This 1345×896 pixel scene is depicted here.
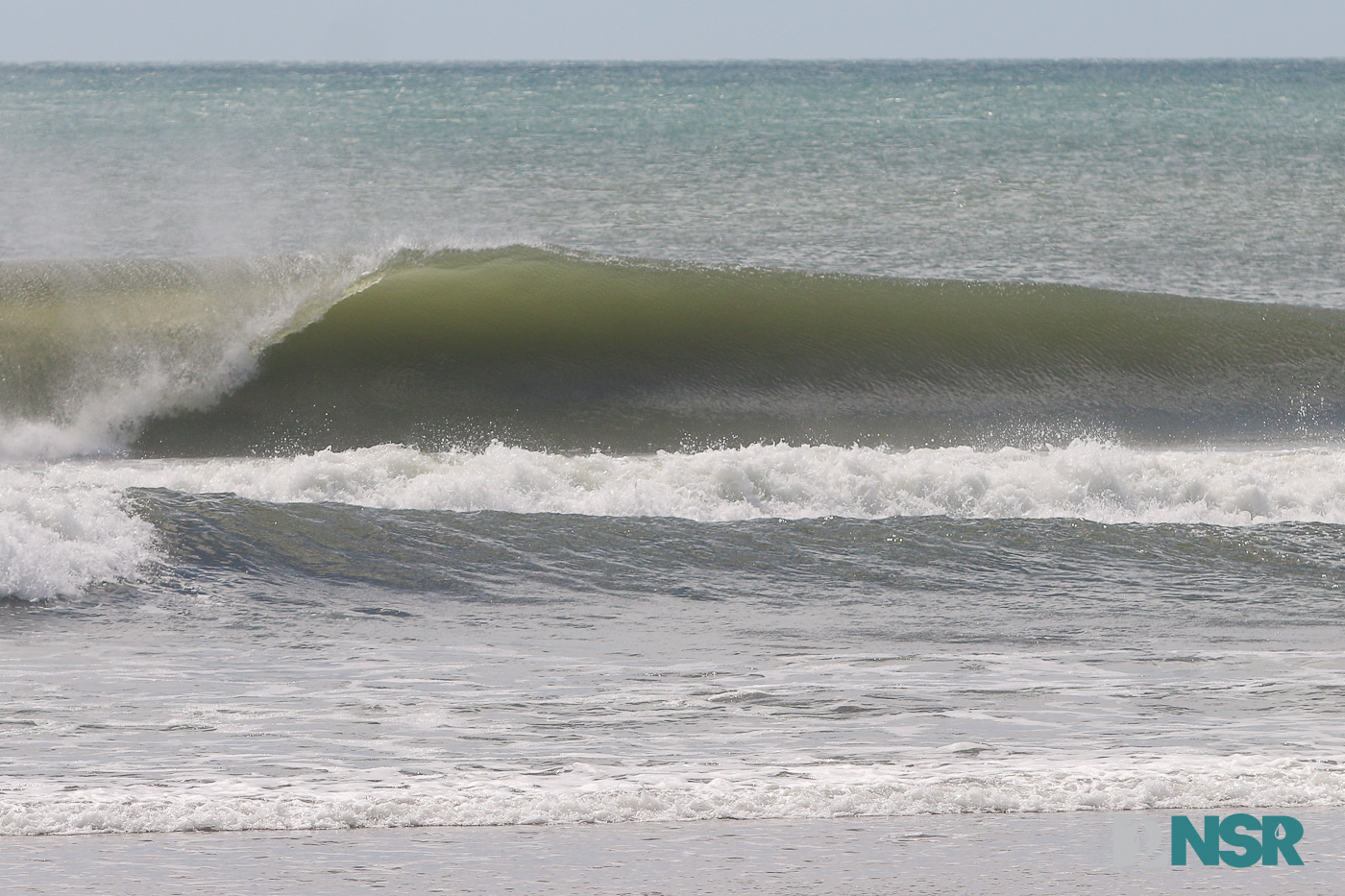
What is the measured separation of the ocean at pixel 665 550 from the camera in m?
3.72

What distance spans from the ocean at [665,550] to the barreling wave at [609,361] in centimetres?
5

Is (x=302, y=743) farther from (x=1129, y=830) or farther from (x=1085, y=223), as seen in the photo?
(x=1085, y=223)

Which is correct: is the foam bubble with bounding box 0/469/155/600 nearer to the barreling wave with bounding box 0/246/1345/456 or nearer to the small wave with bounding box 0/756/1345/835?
the small wave with bounding box 0/756/1345/835

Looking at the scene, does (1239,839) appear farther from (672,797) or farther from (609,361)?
→ (609,361)

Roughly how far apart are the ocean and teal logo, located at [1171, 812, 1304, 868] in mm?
72

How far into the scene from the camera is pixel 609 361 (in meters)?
12.6

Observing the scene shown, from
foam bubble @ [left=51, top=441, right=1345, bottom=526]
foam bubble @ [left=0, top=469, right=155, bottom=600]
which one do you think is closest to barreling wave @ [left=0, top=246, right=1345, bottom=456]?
foam bubble @ [left=51, top=441, right=1345, bottom=526]

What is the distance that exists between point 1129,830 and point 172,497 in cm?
539

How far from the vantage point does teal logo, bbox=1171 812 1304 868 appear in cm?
346

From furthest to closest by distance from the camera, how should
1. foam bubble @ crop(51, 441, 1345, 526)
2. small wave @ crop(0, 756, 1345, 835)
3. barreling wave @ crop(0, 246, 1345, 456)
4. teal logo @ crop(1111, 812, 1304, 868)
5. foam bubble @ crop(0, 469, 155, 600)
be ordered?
barreling wave @ crop(0, 246, 1345, 456), foam bubble @ crop(51, 441, 1345, 526), foam bubble @ crop(0, 469, 155, 600), small wave @ crop(0, 756, 1345, 835), teal logo @ crop(1111, 812, 1304, 868)

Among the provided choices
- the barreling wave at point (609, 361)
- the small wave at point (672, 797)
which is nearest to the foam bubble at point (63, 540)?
the small wave at point (672, 797)

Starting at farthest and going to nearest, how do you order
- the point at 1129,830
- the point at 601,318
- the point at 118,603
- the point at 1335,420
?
the point at 601,318 < the point at 1335,420 < the point at 118,603 < the point at 1129,830

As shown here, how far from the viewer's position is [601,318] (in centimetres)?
1340

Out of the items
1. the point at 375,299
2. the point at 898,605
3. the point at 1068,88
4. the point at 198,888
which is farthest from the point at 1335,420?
the point at 1068,88
